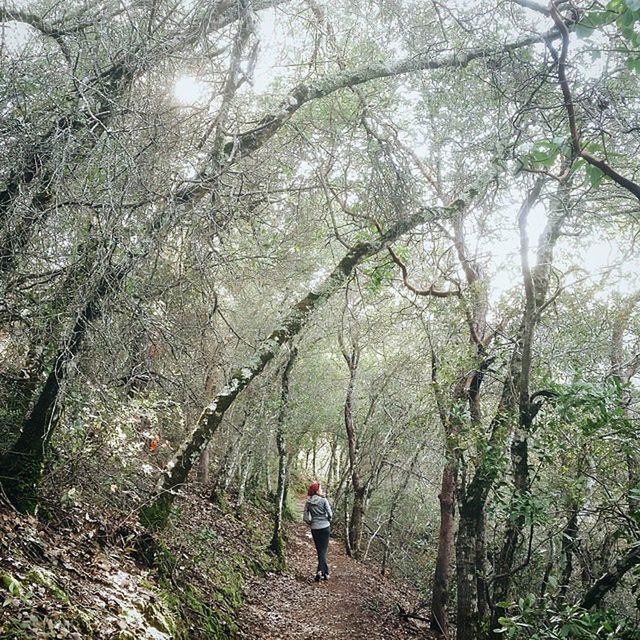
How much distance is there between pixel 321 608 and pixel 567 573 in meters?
4.43

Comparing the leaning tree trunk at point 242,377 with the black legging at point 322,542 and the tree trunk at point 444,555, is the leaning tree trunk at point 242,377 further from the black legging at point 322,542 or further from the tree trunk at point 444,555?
the black legging at point 322,542

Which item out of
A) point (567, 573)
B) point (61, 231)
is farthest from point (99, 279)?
point (567, 573)

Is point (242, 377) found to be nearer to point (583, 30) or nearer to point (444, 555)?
point (583, 30)

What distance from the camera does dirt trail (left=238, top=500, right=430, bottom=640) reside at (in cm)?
793

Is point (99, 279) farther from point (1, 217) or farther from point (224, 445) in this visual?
point (224, 445)

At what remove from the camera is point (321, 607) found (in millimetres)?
9539

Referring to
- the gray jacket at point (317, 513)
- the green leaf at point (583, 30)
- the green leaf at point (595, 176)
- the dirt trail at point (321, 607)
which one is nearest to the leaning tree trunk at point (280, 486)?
the dirt trail at point (321, 607)

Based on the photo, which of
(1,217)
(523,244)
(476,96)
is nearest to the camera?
(1,217)

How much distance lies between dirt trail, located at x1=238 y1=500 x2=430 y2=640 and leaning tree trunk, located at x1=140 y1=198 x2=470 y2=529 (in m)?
2.51

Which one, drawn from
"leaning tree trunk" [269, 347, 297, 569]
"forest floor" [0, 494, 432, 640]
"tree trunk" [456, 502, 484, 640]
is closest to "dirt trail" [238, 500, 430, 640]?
"forest floor" [0, 494, 432, 640]

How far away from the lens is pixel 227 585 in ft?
26.1

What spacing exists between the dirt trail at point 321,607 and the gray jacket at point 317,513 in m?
1.32

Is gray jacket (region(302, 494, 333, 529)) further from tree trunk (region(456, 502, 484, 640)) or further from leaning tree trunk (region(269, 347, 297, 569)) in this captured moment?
tree trunk (region(456, 502, 484, 640))

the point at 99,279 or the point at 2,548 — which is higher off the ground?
the point at 99,279
